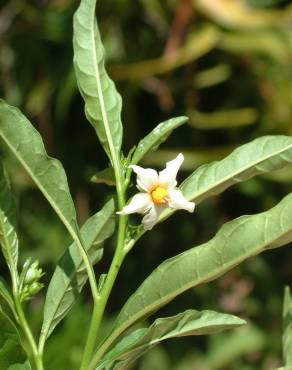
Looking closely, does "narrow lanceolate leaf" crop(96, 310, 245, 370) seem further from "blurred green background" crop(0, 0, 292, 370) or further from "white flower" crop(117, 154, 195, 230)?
"blurred green background" crop(0, 0, 292, 370)

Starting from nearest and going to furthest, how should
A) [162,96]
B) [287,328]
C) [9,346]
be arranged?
[9,346]
[287,328]
[162,96]

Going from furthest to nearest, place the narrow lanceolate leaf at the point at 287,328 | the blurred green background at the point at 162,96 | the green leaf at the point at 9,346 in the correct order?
the blurred green background at the point at 162,96 < the narrow lanceolate leaf at the point at 287,328 < the green leaf at the point at 9,346

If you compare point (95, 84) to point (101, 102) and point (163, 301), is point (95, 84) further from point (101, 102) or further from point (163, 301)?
point (163, 301)

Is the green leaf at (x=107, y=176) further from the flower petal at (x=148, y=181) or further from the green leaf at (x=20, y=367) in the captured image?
the green leaf at (x=20, y=367)

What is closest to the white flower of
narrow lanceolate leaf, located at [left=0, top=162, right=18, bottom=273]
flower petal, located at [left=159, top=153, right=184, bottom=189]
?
flower petal, located at [left=159, top=153, right=184, bottom=189]

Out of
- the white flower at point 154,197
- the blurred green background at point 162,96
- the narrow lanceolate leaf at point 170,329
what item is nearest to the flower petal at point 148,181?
the white flower at point 154,197

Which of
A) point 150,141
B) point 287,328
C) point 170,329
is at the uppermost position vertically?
point 150,141

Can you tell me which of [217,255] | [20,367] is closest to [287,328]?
[217,255]
